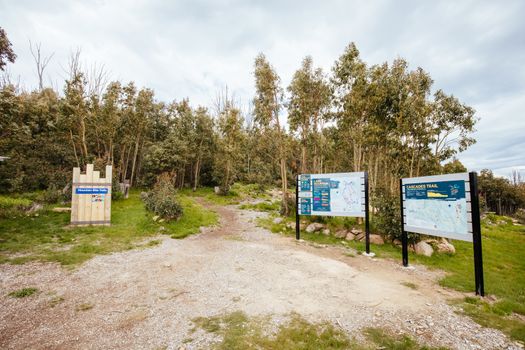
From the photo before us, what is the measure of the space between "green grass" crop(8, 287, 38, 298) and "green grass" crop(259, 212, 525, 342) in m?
8.60

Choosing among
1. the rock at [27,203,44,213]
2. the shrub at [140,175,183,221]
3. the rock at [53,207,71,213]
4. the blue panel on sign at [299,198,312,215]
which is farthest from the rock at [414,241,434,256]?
the rock at [27,203,44,213]

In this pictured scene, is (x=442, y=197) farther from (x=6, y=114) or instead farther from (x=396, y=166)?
(x=6, y=114)

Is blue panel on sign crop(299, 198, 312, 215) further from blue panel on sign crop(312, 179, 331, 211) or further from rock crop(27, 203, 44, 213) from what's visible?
rock crop(27, 203, 44, 213)

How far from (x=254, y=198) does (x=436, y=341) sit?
1977 cm

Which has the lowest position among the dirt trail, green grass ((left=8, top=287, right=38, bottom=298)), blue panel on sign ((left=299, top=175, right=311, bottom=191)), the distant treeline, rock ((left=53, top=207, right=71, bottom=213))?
the dirt trail

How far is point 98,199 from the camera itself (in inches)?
423

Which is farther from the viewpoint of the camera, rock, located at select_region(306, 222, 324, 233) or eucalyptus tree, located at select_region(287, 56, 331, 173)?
eucalyptus tree, located at select_region(287, 56, 331, 173)

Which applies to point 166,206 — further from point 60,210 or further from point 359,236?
point 359,236

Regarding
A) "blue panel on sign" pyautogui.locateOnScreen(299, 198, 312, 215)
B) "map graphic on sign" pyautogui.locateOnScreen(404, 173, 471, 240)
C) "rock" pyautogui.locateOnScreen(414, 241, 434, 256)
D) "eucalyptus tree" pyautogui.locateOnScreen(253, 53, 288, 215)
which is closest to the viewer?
"map graphic on sign" pyautogui.locateOnScreen(404, 173, 471, 240)

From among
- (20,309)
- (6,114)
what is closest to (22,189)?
(6,114)

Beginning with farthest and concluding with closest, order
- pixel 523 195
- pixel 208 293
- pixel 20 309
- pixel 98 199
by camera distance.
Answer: pixel 523 195 → pixel 98 199 → pixel 208 293 → pixel 20 309

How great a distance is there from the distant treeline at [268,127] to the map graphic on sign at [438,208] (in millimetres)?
3622

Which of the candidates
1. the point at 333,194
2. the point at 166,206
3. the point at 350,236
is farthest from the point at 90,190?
the point at 350,236

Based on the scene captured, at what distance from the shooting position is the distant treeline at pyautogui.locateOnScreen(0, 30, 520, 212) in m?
11.9
